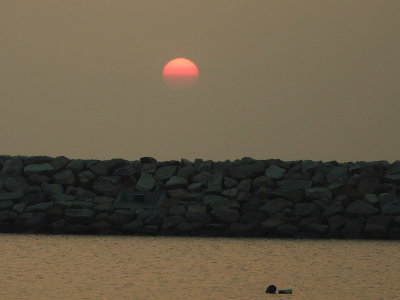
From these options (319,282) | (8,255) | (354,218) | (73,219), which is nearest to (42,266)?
(8,255)

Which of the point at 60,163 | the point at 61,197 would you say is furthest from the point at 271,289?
the point at 60,163

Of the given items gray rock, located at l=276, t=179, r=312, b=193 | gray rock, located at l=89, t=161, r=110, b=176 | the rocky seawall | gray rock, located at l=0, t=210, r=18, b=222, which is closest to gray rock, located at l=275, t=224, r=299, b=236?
the rocky seawall

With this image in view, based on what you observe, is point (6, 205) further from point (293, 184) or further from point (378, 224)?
point (378, 224)

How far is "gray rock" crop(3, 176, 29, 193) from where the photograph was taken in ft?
Result: 57.8

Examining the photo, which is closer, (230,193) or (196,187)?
(230,193)

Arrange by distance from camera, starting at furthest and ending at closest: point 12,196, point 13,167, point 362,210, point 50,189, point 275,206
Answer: point 13,167, point 50,189, point 12,196, point 275,206, point 362,210

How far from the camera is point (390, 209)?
1659cm

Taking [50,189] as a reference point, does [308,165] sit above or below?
above

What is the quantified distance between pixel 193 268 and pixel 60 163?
24.6 feet

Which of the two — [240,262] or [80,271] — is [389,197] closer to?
[240,262]

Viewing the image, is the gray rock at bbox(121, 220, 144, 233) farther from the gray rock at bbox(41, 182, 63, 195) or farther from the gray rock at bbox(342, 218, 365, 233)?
the gray rock at bbox(342, 218, 365, 233)

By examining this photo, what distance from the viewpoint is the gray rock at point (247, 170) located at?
17.3m

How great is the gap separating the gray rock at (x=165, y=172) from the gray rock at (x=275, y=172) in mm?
1742

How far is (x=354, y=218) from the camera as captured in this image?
16.6 meters
